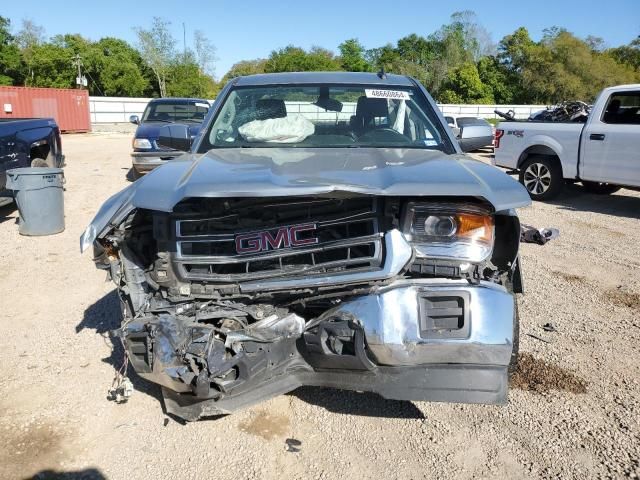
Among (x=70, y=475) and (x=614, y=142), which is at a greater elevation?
(x=614, y=142)

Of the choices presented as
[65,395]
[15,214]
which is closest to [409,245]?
[65,395]

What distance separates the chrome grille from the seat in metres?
1.43

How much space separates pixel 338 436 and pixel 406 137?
2053 millimetres

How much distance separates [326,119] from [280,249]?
1656 millimetres

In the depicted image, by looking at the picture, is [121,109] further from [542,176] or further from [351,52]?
[351,52]

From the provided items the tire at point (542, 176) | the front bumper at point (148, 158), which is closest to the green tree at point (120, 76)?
the front bumper at point (148, 158)

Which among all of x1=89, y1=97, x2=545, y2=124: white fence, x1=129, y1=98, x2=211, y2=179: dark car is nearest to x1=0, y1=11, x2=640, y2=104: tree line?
x1=89, y1=97, x2=545, y2=124: white fence

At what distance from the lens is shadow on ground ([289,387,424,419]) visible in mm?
3092

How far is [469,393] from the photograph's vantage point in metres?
2.51

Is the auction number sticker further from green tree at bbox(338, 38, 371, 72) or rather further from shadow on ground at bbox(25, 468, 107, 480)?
green tree at bbox(338, 38, 371, 72)

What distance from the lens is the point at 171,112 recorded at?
40.3 ft

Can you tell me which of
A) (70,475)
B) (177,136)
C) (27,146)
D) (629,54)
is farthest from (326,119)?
(629,54)

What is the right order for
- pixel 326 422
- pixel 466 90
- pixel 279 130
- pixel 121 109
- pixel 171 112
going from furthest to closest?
pixel 466 90 < pixel 121 109 < pixel 171 112 < pixel 279 130 < pixel 326 422

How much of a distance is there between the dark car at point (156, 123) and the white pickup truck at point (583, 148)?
5892 millimetres
